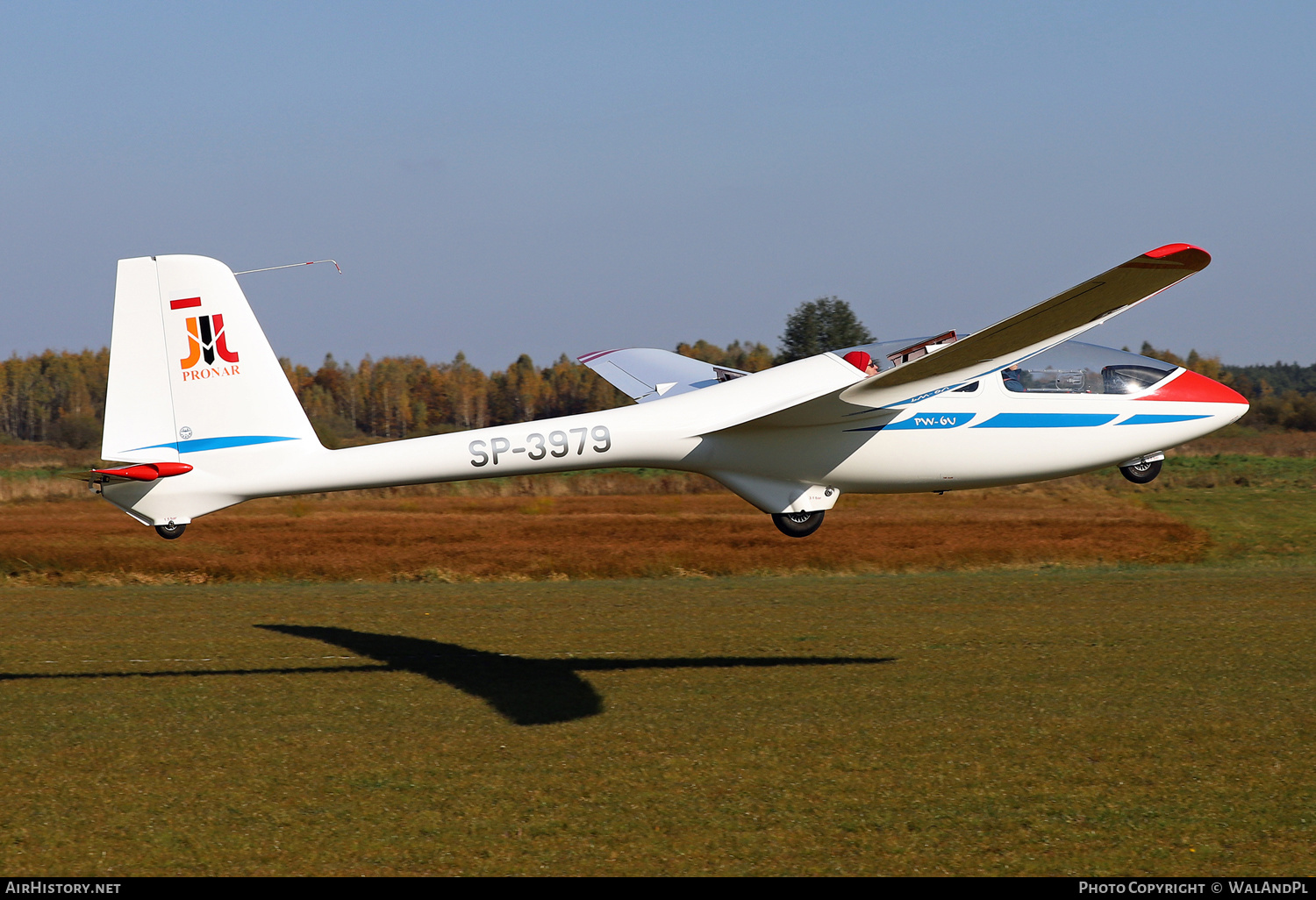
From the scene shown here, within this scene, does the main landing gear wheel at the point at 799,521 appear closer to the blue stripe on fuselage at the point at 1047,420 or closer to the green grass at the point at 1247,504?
the blue stripe on fuselage at the point at 1047,420

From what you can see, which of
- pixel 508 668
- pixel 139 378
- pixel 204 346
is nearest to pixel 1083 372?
pixel 204 346

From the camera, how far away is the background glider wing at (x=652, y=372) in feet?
55.3

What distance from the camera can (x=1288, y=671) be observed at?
26.6 metres

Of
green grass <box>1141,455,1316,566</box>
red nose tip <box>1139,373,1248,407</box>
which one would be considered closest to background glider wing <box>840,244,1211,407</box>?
red nose tip <box>1139,373,1248,407</box>

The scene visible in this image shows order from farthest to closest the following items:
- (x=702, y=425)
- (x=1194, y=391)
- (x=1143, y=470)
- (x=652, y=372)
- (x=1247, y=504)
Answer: (x=1247, y=504), (x=652, y=372), (x=1143, y=470), (x=1194, y=391), (x=702, y=425)

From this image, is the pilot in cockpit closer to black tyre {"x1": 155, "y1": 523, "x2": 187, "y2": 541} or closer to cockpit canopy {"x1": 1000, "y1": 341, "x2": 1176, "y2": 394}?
cockpit canopy {"x1": 1000, "y1": 341, "x2": 1176, "y2": 394}

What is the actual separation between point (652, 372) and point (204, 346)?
6.77 metres

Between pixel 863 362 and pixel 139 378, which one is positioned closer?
pixel 139 378

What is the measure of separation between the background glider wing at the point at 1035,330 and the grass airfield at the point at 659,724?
6.13 m

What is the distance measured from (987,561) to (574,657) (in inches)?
871

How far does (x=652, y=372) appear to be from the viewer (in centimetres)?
1795

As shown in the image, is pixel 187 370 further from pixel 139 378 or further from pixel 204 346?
pixel 139 378

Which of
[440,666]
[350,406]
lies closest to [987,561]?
[440,666]

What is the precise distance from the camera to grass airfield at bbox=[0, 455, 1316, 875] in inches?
614
